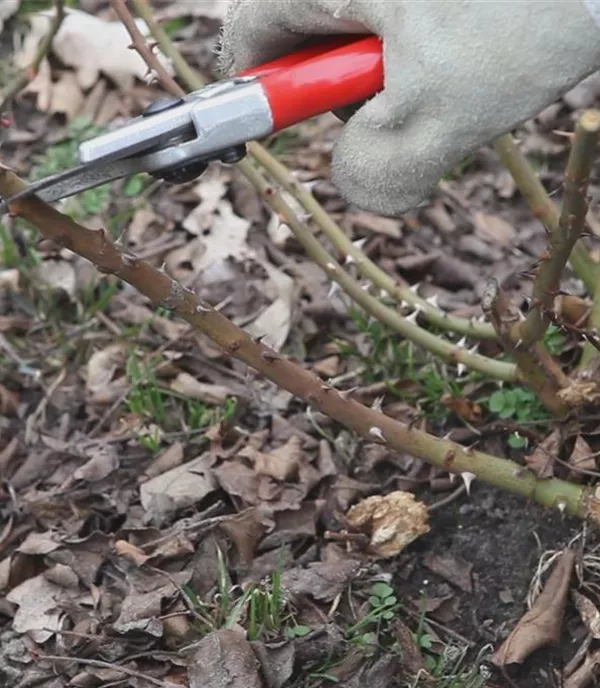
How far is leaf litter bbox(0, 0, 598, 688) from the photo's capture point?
5.65 feet

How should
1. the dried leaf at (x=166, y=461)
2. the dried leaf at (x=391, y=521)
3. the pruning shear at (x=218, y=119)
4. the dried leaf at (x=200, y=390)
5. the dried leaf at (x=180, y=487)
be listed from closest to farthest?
the pruning shear at (x=218, y=119) → the dried leaf at (x=391, y=521) → the dried leaf at (x=180, y=487) → the dried leaf at (x=166, y=461) → the dried leaf at (x=200, y=390)

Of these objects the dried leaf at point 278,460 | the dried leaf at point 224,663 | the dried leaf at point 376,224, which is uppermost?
the dried leaf at point 376,224

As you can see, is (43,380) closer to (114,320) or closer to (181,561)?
(114,320)

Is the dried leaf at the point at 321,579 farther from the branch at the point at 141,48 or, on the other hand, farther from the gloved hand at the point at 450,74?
the branch at the point at 141,48

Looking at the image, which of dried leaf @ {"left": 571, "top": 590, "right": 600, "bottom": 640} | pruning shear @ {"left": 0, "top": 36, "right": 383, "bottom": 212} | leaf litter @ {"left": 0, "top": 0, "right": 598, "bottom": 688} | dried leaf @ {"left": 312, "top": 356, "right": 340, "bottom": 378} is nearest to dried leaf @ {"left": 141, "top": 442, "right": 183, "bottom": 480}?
leaf litter @ {"left": 0, "top": 0, "right": 598, "bottom": 688}

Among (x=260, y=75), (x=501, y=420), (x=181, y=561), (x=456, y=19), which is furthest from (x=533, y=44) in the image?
(x=181, y=561)

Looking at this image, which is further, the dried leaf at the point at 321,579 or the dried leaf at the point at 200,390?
the dried leaf at the point at 200,390

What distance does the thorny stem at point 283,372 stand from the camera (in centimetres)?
128

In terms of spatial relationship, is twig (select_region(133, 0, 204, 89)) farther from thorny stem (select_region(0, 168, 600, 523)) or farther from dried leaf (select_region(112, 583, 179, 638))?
dried leaf (select_region(112, 583, 179, 638))

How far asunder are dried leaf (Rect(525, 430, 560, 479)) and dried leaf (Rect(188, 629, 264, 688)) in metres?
0.56

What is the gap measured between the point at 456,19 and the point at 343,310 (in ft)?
4.11

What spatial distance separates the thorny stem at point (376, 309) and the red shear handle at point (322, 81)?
27.0 inches

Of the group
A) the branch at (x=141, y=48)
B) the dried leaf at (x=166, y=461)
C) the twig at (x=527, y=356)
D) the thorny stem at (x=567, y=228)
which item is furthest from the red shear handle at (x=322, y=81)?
the dried leaf at (x=166, y=461)

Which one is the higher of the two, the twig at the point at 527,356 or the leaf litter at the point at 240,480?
the twig at the point at 527,356
